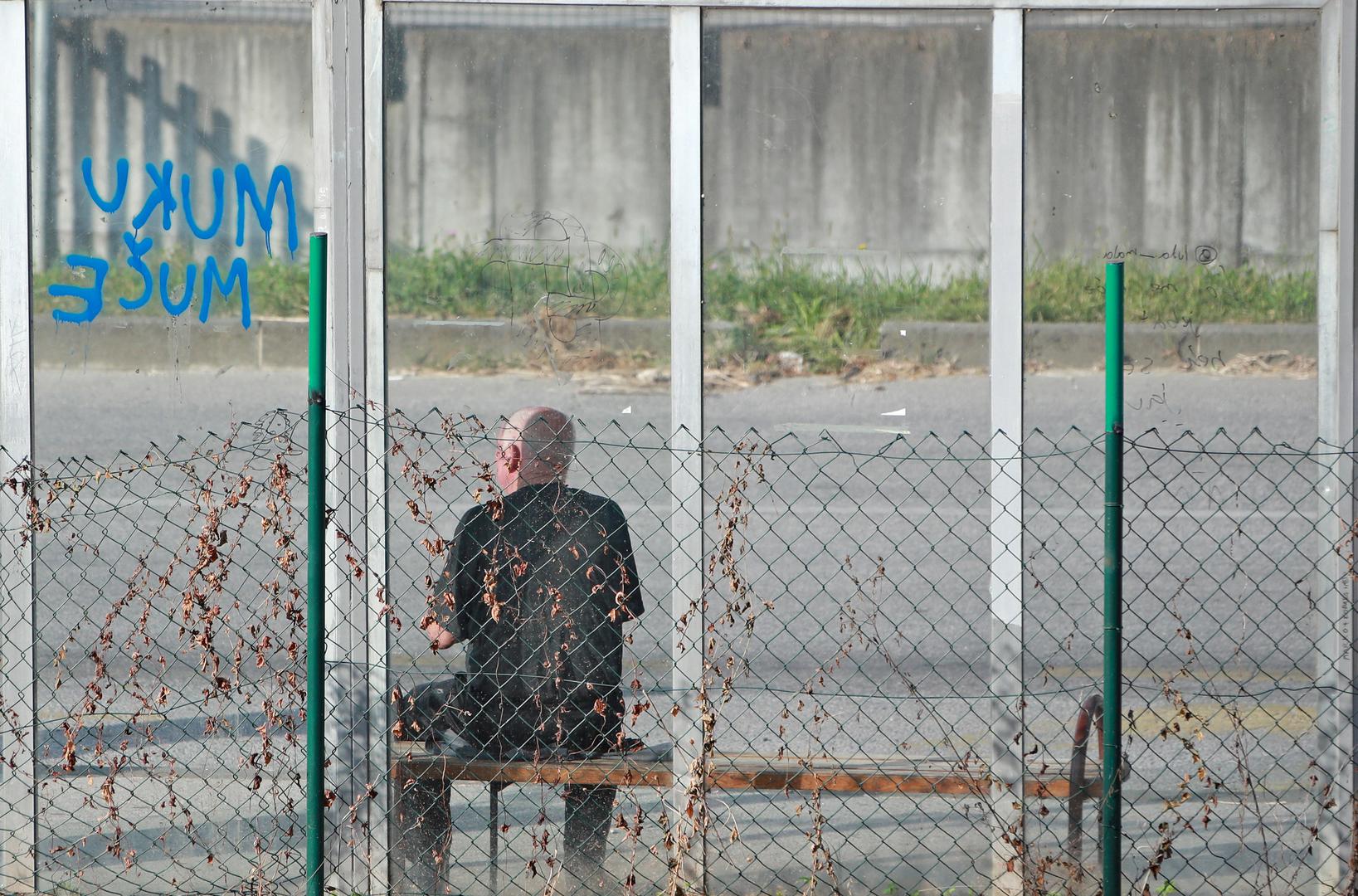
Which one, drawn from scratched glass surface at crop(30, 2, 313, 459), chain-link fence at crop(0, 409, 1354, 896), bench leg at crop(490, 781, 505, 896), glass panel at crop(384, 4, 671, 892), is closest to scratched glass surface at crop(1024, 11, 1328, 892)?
chain-link fence at crop(0, 409, 1354, 896)

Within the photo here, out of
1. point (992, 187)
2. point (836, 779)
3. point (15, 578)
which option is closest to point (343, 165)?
point (15, 578)

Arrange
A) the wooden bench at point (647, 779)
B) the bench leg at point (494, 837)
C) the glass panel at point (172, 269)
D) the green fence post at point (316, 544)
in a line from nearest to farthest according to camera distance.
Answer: the green fence post at point (316, 544), the wooden bench at point (647, 779), the bench leg at point (494, 837), the glass panel at point (172, 269)

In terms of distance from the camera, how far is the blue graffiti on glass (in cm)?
424

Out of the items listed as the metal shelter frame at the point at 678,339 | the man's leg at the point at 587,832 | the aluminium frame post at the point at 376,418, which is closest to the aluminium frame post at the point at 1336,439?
the metal shelter frame at the point at 678,339

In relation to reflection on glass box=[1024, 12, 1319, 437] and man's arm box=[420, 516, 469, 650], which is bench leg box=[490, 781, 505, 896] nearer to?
man's arm box=[420, 516, 469, 650]

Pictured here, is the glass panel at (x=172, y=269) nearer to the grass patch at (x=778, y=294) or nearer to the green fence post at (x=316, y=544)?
the grass patch at (x=778, y=294)

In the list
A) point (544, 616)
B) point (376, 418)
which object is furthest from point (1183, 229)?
point (376, 418)

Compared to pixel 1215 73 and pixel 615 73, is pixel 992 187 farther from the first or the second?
pixel 615 73

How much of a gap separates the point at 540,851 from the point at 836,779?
3.20 feet

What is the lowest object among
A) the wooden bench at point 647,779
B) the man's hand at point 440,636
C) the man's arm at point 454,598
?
the wooden bench at point 647,779

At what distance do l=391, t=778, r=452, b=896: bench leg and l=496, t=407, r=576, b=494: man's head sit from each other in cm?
92

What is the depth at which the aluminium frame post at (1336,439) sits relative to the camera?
4.15m

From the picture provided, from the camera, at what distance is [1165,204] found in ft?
14.1

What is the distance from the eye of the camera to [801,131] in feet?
14.1
